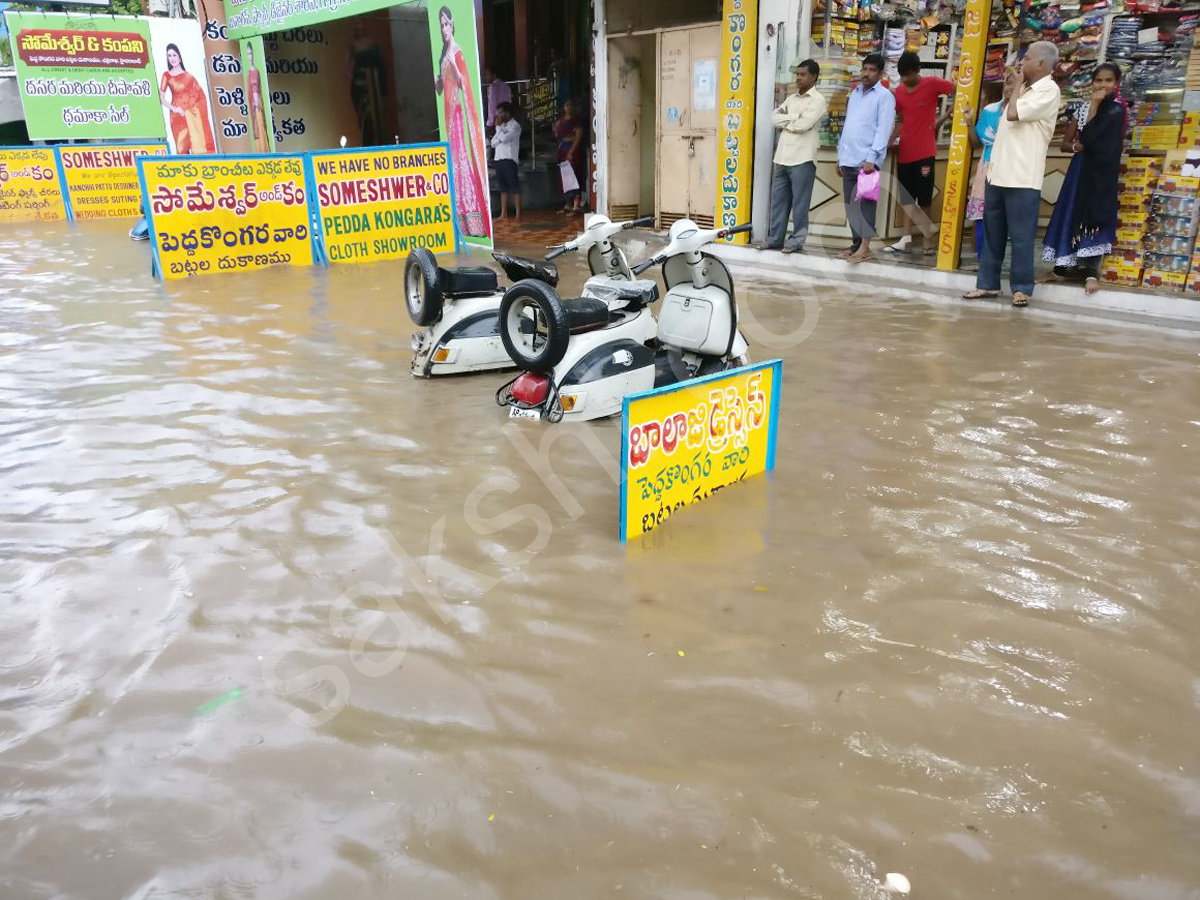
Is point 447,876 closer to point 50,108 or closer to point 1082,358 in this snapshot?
point 1082,358

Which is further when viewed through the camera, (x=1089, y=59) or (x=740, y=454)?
(x=1089, y=59)

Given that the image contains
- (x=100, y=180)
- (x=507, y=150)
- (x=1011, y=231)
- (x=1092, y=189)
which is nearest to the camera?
(x=1092, y=189)

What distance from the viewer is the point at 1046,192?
803 cm

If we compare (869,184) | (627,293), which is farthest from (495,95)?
(627,293)

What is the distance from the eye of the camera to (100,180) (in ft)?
44.2

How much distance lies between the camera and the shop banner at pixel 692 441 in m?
3.14

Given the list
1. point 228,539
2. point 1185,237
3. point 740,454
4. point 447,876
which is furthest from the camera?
point 1185,237

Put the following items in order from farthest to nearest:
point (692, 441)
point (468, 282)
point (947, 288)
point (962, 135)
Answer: point (947, 288)
point (962, 135)
point (468, 282)
point (692, 441)

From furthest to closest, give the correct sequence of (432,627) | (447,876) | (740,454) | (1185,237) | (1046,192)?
1. (1046,192)
2. (1185,237)
3. (740,454)
4. (432,627)
5. (447,876)

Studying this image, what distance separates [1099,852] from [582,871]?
3.63 feet

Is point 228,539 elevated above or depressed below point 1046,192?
below

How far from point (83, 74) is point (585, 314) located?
17.0 metres

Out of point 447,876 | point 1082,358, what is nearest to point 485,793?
point 447,876

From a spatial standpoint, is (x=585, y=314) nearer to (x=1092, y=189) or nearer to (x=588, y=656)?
(x=588, y=656)
